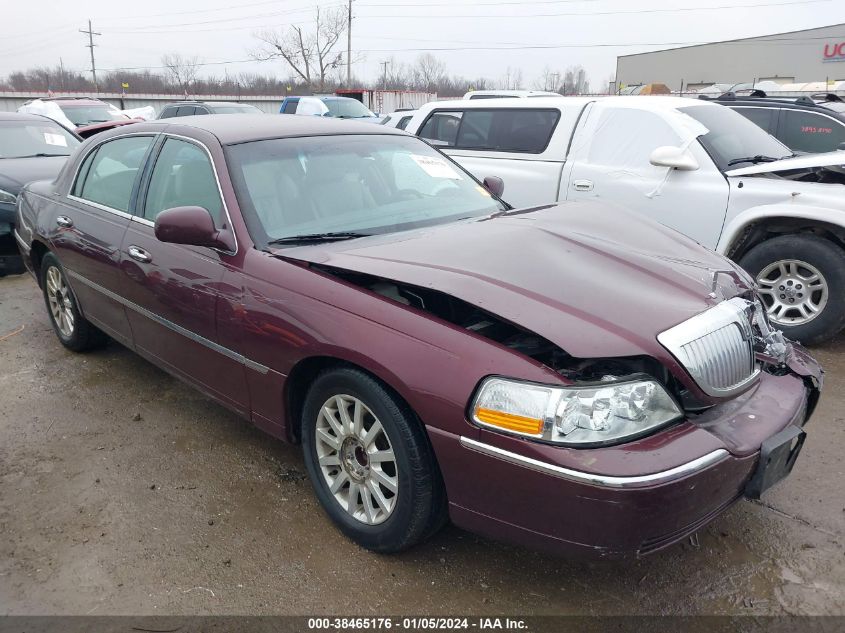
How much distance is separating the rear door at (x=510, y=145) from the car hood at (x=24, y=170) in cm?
437

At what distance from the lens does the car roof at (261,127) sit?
3279mm

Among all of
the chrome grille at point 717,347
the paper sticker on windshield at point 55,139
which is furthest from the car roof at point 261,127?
the paper sticker on windshield at point 55,139

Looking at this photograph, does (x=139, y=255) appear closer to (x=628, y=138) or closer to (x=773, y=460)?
(x=773, y=460)

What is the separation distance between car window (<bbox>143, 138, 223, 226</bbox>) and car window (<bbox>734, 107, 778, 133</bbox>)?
6468 millimetres

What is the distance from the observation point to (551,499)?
1.98 m

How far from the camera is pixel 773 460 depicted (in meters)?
2.21

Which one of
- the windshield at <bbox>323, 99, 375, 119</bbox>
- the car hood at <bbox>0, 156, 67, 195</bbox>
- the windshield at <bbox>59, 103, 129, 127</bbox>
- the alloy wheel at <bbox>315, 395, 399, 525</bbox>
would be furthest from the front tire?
the windshield at <bbox>323, 99, 375, 119</bbox>

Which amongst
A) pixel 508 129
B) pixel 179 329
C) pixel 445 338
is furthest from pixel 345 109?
pixel 445 338

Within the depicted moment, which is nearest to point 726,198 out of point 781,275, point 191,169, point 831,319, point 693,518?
point 781,275

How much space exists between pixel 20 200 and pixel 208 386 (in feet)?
10.0

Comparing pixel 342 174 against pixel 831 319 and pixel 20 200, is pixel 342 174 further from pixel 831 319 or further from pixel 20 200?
pixel 831 319

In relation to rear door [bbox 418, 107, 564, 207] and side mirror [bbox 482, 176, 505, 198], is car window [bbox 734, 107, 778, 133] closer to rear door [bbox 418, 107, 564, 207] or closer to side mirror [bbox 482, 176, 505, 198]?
rear door [bbox 418, 107, 564, 207]

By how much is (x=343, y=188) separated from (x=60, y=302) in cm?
273

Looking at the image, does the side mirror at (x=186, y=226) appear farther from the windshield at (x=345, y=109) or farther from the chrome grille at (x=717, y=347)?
the windshield at (x=345, y=109)
